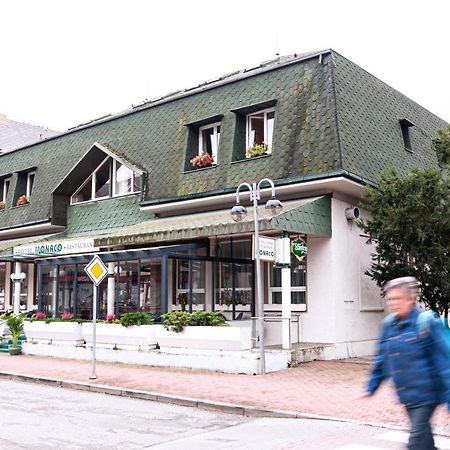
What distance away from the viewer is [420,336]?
481 centimetres

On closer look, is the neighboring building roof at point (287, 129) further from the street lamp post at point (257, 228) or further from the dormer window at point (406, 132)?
the street lamp post at point (257, 228)

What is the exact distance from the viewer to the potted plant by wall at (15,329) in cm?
1927

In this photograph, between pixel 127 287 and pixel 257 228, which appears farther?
pixel 127 287

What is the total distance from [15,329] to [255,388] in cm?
1043

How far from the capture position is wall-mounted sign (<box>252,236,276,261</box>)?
13.8 meters

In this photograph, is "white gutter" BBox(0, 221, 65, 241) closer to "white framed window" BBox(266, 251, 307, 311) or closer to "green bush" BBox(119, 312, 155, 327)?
"green bush" BBox(119, 312, 155, 327)

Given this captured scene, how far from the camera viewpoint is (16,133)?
123ft

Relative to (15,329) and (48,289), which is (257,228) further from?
(48,289)

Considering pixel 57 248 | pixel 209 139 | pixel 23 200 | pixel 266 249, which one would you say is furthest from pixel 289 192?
pixel 23 200

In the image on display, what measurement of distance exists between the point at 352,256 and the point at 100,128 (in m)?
11.6

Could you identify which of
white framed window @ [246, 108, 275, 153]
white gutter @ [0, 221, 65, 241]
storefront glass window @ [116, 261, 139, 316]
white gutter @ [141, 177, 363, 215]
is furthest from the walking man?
white gutter @ [0, 221, 65, 241]

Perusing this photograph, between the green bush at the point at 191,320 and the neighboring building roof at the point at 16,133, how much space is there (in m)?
23.4

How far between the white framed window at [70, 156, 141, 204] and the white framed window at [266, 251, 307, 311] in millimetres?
6480

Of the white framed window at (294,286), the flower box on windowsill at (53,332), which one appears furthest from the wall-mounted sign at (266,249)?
the flower box on windowsill at (53,332)
